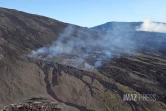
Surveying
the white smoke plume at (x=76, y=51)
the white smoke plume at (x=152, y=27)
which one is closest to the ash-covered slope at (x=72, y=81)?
the white smoke plume at (x=76, y=51)

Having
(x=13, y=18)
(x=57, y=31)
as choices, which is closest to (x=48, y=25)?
(x=57, y=31)

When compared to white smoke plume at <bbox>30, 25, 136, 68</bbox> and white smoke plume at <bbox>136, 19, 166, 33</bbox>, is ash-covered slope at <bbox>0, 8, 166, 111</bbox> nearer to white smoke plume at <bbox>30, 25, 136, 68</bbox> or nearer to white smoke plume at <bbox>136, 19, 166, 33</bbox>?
white smoke plume at <bbox>30, 25, 136, 68</bbox>

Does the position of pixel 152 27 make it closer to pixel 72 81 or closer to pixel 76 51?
pixel 76 51

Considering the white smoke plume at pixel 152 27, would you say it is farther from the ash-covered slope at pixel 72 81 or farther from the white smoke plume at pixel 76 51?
the ash-covered slope at pixel 72 81

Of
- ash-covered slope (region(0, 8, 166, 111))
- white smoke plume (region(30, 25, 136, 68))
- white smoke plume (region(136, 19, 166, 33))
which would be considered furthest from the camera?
white smoke plume (region(136, 19, 166, 33))

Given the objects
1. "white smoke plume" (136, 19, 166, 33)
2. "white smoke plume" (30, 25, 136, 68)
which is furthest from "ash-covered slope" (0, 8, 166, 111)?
"white smoke plume" (136, 19, 166, 33)

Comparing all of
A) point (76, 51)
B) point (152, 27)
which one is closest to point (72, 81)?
point (76, 51)

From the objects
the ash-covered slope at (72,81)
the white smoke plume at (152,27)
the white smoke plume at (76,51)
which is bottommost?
the ash-covered slope at (72,81)

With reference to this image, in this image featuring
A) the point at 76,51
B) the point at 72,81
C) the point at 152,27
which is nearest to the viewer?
the point at 72,81

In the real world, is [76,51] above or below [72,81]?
above

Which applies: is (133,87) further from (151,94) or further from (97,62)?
(97,62)

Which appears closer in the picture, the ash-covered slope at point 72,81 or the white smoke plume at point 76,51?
the ash-covered slope at point 72,81
